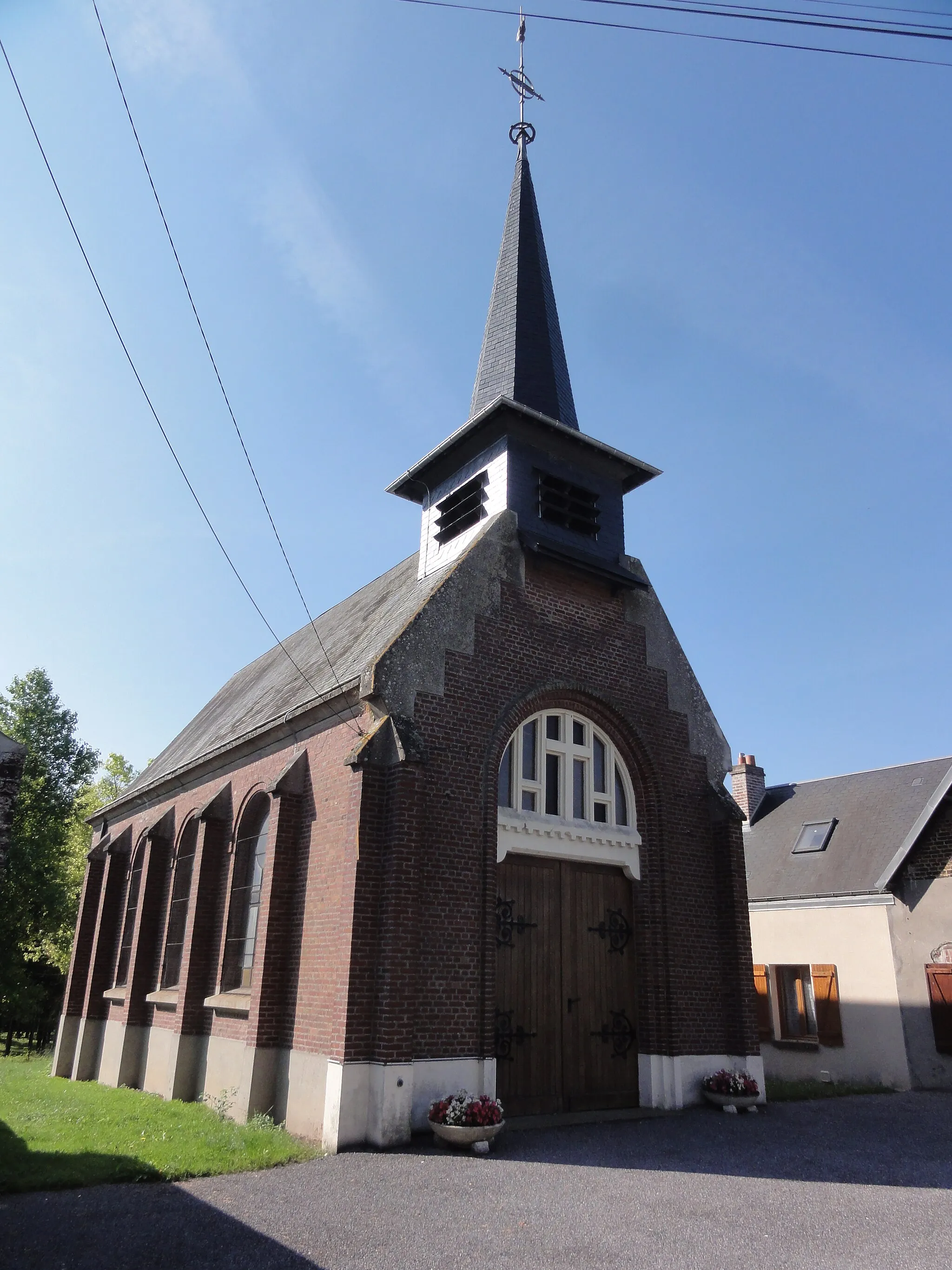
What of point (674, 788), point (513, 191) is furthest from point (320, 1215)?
point (513, 191)

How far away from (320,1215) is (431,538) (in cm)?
1056

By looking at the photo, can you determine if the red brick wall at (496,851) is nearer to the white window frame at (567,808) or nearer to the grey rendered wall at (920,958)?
the white window frame at (567,808)

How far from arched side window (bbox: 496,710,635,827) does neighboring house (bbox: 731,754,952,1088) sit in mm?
8858

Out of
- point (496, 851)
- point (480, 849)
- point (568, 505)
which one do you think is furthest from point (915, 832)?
point (480, 849)

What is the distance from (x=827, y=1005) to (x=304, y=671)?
1330 centimetres

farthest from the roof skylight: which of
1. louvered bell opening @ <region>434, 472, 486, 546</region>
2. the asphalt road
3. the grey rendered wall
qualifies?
louvered bell opening @ <region>434, 472, 486, 546</region>

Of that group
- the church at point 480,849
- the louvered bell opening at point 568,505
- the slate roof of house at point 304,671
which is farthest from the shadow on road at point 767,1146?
the louvered bell opening at point 568,505

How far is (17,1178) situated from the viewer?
7.97 meters

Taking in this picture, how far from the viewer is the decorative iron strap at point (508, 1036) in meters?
10.8

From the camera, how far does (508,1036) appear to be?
10945 millimetres

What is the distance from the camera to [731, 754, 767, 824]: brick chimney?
2614 cm

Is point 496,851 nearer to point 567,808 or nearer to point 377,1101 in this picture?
point 567,808

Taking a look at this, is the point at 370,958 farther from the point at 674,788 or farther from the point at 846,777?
the point at 846,777

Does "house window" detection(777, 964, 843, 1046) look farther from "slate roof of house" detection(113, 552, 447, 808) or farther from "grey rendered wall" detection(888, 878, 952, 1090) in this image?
"slate roof of house" detection(113, 552, 447, 808)
